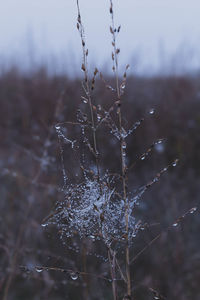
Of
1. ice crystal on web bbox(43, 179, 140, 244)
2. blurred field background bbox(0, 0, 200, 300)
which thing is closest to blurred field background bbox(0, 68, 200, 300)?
blurred field background bbox(0, 0, 200, 300)

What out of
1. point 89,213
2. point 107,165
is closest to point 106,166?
point 107,165

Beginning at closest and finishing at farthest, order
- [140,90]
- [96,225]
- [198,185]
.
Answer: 1. [96,225]
2. [198,185]
3. [140,90]

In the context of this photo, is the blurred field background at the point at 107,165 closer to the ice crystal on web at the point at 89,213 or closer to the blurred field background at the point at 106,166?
the blurred field background at the point at 106,166

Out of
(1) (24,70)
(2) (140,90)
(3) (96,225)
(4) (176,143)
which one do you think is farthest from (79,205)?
(1) (24,70)

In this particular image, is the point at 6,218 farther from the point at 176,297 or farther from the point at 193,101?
the point at 193,101

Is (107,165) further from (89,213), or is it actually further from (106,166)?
(89,213)

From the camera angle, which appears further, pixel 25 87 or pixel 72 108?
pixel 25 87

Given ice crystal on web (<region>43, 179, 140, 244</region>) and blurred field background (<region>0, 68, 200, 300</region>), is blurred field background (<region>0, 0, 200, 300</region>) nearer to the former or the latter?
blurred field background (<region>0, 68, 200, 300</region>)

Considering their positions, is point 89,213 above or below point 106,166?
below

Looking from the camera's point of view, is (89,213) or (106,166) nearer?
(89,213)
